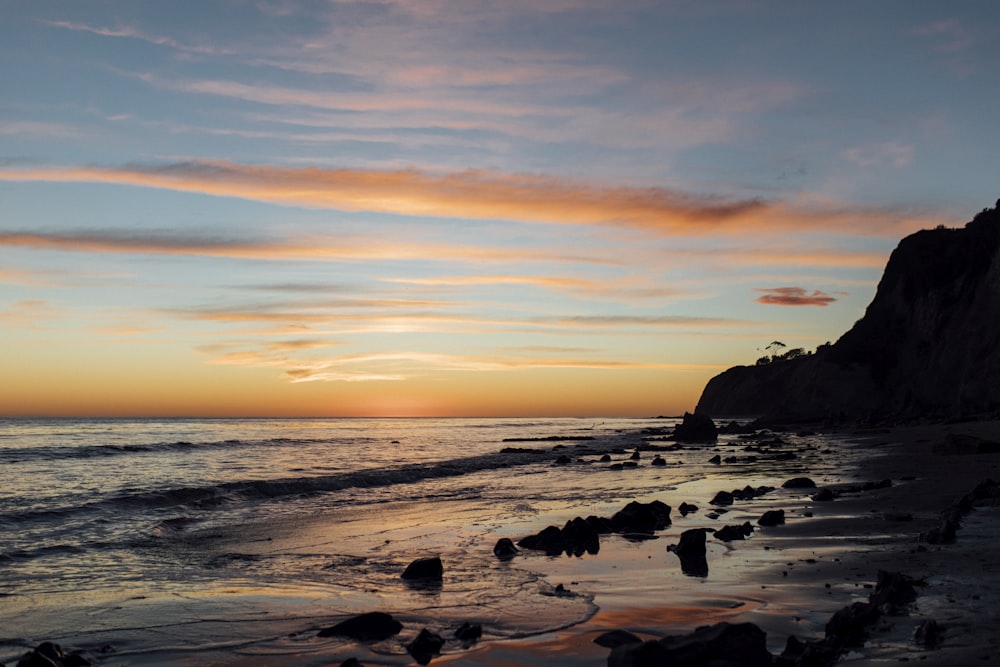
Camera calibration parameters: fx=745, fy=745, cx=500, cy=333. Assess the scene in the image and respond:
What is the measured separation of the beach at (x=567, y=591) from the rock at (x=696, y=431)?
52407 mm

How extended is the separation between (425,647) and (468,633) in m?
0.75

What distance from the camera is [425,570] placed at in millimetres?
13258

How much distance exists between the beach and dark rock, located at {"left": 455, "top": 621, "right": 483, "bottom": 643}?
14cm

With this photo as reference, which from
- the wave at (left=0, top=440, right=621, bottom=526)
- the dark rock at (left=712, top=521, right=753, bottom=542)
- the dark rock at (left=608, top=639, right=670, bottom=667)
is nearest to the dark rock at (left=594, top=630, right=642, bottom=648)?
the dark rock at (left=608, top=639, right=670, bottom=667)

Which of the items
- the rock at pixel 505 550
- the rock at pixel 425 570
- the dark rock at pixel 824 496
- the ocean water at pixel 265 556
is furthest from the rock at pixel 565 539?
the dark rock at pixel 824 496

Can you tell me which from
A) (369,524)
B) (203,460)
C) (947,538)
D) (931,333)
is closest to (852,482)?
(947,538)

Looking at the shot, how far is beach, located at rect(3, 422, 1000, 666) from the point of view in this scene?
340 inches

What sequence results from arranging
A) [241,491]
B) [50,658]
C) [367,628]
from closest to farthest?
[50,658], [367,628], [241,491]

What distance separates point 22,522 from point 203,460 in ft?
91.7

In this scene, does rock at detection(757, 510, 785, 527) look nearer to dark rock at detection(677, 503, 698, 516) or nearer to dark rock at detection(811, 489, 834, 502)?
dark rock at detection(677, 503, 698, 516)

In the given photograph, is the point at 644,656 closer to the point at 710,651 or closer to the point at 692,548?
the point at 710,651

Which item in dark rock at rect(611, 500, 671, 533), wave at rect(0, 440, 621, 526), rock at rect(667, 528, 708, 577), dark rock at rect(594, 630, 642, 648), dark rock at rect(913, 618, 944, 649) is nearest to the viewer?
dark rock at rect(913, 618, 944, 649)

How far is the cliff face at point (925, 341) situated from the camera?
6228cm

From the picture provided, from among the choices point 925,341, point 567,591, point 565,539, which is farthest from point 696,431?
point 567,591
